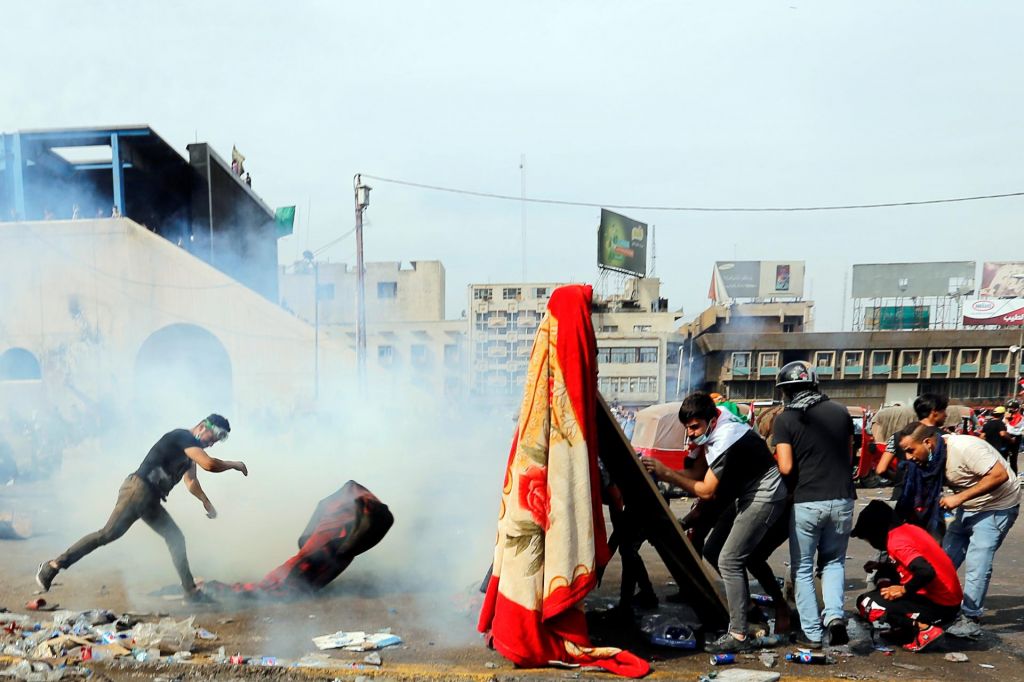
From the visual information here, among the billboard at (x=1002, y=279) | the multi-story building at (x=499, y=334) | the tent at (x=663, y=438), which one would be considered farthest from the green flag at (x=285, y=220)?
the billboard at (x=1002, y=279)

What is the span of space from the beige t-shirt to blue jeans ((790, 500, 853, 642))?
0.94 meters

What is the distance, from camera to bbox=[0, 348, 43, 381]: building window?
1600 centimetres

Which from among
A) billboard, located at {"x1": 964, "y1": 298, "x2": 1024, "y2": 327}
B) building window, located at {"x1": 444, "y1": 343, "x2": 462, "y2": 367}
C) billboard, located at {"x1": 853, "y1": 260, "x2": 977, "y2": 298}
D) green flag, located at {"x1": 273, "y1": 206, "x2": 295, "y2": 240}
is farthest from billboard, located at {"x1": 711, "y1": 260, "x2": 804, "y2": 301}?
green flag, located at {"x1": 273, "y1": 206, "x2": 295, "y2": 240}

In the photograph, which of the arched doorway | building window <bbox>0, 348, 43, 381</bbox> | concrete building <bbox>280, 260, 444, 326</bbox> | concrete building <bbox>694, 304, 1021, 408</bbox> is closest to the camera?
the arched doorway

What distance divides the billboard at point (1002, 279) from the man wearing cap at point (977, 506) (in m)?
57.6

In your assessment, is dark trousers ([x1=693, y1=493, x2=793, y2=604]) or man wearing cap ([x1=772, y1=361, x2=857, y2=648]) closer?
man wearing cap ([x1=772, y1=361, x2=857, y2=648])

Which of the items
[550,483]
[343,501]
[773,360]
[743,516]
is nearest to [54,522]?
[343,501]

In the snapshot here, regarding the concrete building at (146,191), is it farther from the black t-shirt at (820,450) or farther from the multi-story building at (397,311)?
the black t-shirt at (820,450)

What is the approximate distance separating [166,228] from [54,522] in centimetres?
1561

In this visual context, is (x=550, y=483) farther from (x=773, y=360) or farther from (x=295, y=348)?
(x=773, y=360)

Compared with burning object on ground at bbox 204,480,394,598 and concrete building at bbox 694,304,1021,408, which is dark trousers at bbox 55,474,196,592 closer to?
burning object on ground at bbox 204,480,394,598

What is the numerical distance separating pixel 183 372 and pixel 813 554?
1817cm

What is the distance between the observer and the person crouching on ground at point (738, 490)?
376cm

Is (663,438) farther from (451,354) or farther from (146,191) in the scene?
(451,354)
